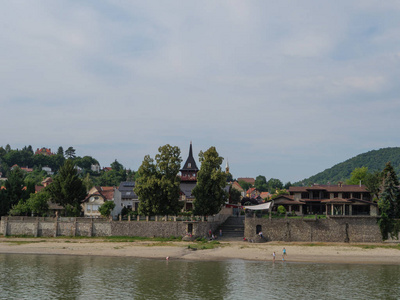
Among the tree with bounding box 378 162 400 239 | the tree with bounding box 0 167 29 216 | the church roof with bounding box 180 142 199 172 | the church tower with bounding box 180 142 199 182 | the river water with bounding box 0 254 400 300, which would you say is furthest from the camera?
the church roof with bounding box 180 142 199 172

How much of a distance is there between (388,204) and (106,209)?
157 ft

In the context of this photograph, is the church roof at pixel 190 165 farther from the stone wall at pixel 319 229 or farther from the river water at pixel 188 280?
the river water at pixel 188 280

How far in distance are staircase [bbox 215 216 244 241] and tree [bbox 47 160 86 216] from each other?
27.1 m

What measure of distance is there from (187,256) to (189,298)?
19382mm

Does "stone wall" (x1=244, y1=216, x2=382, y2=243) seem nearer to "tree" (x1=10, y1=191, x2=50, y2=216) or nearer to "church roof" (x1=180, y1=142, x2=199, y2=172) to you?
"church roof" (x1=180, y1=142, x2=199, y2=172)

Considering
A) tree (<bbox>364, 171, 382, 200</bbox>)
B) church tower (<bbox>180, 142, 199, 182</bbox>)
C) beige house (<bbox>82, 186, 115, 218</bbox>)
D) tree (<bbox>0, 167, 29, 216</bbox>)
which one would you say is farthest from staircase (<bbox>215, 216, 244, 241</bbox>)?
tree (<bbox>0, 167, 29, 216</bbox>)

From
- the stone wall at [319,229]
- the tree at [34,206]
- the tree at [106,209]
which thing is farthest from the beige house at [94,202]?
the stone wall at [319,229]

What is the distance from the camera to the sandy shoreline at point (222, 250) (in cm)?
5375

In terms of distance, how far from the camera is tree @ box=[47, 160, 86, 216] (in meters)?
75.5

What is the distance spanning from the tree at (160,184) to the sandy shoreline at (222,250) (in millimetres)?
6039

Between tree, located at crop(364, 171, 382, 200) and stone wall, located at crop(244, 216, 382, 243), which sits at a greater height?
tree, located at crop(364, 171, 382, 200)

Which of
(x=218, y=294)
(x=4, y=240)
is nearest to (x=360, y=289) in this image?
(x=218, y=294)

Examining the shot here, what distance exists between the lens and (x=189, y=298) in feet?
115

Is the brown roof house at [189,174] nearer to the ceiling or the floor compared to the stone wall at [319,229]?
nearer to the ceiling
